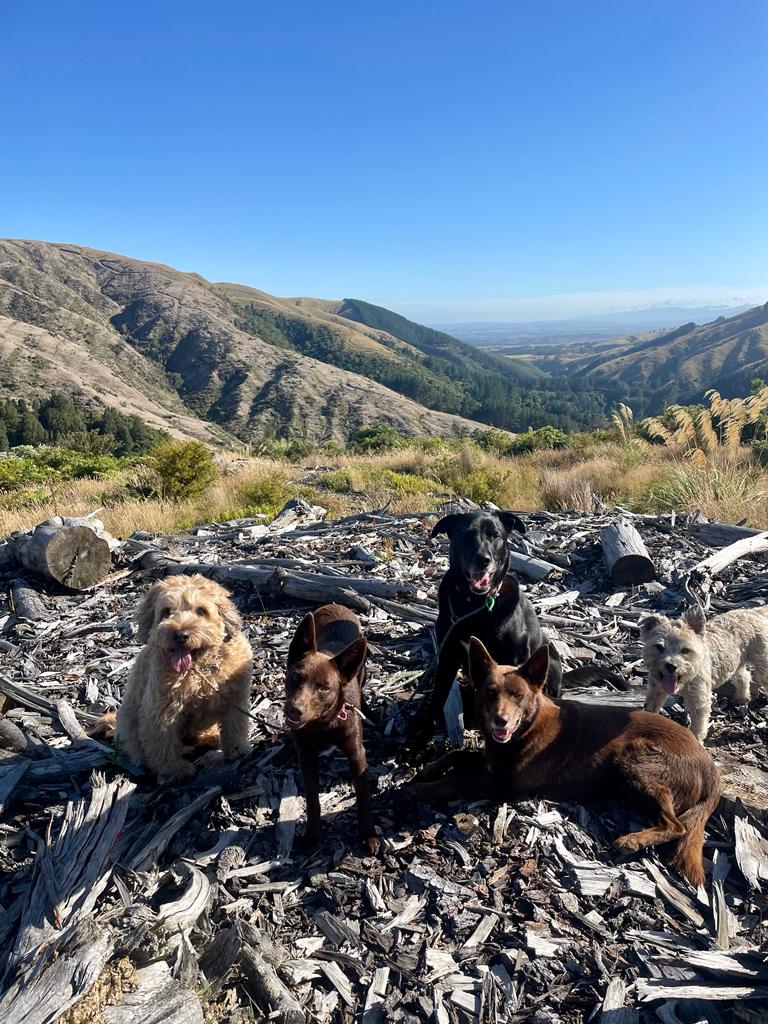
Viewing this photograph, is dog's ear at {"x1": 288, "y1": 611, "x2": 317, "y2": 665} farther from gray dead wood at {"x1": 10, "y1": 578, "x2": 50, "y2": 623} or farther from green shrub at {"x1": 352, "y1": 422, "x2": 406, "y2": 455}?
green shrub at {"x1": 352, "y1": 422, "x2": 406, "y2": 455}

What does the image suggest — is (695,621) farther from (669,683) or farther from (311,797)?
(311,797)

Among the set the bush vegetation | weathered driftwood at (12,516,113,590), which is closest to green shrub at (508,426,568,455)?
the bush vegetation

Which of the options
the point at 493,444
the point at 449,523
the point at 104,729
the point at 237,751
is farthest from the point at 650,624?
the point at 493,444

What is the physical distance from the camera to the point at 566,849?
3.08 meters

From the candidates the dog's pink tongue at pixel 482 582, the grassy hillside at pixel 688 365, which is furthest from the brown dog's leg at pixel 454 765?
the grassy hillside at pixel 688 365

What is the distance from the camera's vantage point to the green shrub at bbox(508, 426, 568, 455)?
20938 millimetres

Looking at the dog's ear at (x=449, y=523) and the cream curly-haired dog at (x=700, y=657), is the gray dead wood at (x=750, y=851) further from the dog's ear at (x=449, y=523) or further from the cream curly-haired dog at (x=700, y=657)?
the dog's ear at (x=449, y=523)

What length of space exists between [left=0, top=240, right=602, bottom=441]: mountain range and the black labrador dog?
223ft

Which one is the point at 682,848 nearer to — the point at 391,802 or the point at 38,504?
the point at 391,802

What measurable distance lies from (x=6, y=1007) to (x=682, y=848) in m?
3.00

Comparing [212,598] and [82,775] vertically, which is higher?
[212,598]

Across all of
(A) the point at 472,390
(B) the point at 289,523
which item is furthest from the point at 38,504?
(A) the point at 472,390


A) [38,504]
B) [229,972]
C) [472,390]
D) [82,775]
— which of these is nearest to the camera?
[229,972]

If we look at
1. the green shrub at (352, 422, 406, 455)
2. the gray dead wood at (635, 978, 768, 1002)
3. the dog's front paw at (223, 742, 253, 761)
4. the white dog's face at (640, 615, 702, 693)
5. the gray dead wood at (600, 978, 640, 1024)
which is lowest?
the green shrub at (352, 422, 406, 455)
